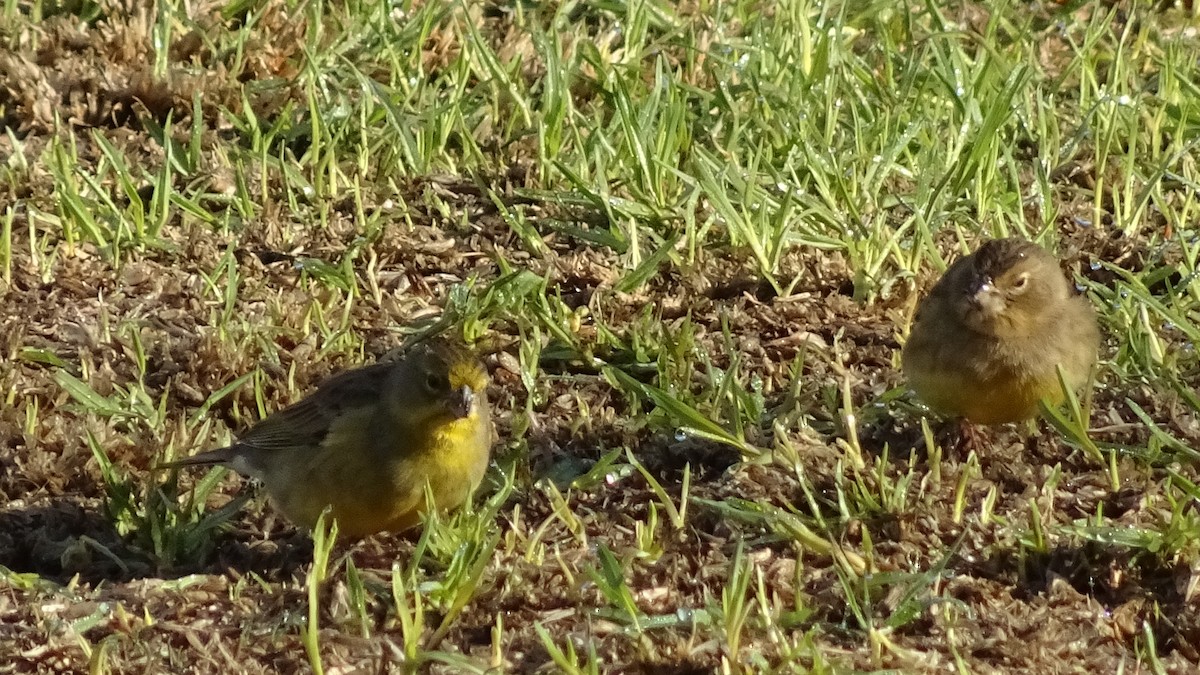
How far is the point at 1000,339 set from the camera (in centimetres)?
614

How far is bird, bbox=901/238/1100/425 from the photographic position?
19.9ft

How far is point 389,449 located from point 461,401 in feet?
0.94

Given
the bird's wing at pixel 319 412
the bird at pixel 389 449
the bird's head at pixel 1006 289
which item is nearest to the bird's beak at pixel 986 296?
the bird's head at pixel 1006 289

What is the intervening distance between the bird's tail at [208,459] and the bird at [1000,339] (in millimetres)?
2246

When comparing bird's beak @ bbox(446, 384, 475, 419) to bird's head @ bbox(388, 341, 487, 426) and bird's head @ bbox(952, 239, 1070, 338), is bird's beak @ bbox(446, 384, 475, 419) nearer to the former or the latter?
bird's head @ bbox(388, 341, 487, 426)

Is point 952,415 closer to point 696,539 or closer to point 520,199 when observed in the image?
point 696,539

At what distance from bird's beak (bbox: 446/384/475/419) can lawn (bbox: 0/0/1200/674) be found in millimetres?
306

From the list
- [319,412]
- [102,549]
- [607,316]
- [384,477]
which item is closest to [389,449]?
[384,477]

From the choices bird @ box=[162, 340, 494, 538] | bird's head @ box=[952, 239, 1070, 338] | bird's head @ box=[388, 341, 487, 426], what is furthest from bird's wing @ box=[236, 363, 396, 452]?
bird's head @ box=[952, 239, 1070, 338]

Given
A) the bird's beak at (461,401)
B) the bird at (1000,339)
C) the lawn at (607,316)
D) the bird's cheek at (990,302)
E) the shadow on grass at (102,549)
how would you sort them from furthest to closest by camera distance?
1. the bird's cheek at (990,302)
2. the bird at (1000,339)
3. the shadow on grass at (102,549)
4. the bird's beak at (461,401)
5. the lawn at (607,316)

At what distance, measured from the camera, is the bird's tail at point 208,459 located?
606 centimetres

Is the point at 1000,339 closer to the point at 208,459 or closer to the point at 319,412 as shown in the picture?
the point at 319,412

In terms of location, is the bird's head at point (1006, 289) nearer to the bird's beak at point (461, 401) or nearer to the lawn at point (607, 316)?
the lawn at point (607, 316)

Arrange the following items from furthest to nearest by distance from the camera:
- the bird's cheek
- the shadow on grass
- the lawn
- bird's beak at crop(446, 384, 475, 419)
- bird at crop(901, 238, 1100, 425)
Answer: the bird's cheek, bird at crop(901, 238, 1100, 425), the shadow on grass, bird's beak at crop(446, 384, 475, 419), the lawn
